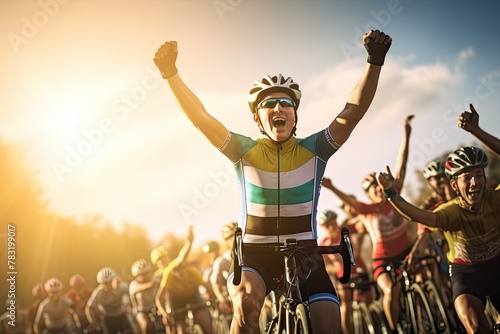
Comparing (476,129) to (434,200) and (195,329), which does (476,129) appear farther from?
(195,329)

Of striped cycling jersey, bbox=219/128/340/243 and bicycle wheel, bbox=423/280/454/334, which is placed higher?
striped cycling jersey, bbox=219/128/340/243

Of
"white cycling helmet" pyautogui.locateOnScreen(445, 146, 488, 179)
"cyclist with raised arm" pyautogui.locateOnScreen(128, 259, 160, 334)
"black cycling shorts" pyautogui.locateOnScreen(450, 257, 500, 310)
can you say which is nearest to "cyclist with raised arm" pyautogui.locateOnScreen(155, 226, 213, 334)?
"cyclist with raised arm" pyautogui.locateOnScreen(128, 259, 160, 334)

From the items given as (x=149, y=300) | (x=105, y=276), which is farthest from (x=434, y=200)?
(x=105, y=276)

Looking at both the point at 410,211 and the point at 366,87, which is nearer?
the point at 366,87

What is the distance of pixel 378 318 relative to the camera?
980 centimetres

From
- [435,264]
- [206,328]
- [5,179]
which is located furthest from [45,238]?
[435,264]

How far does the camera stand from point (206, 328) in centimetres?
1213

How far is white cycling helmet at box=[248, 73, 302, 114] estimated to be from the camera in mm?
5027

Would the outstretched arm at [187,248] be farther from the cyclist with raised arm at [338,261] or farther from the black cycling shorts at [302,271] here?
the black cycling shorts at [302,271]

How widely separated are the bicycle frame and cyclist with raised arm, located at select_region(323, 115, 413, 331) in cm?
496

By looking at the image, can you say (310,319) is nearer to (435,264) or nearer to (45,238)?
(435,264)

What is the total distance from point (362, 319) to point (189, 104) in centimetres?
682

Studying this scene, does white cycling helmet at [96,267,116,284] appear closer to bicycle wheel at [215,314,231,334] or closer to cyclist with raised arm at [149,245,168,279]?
cyclist with raised arm at [149,245,168,279]

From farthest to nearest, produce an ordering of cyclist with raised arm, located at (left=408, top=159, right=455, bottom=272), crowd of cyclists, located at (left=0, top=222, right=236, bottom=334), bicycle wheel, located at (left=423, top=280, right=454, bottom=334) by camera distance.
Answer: crowd of cyclists, located at (left=0, top=222, right=236, bottom=334)
cyclist with raised arm, located at (left=408, top=159, right=455, bottom=272)
bicycle wheel, located at (left=423, top=280, right=454, bottom=334)
